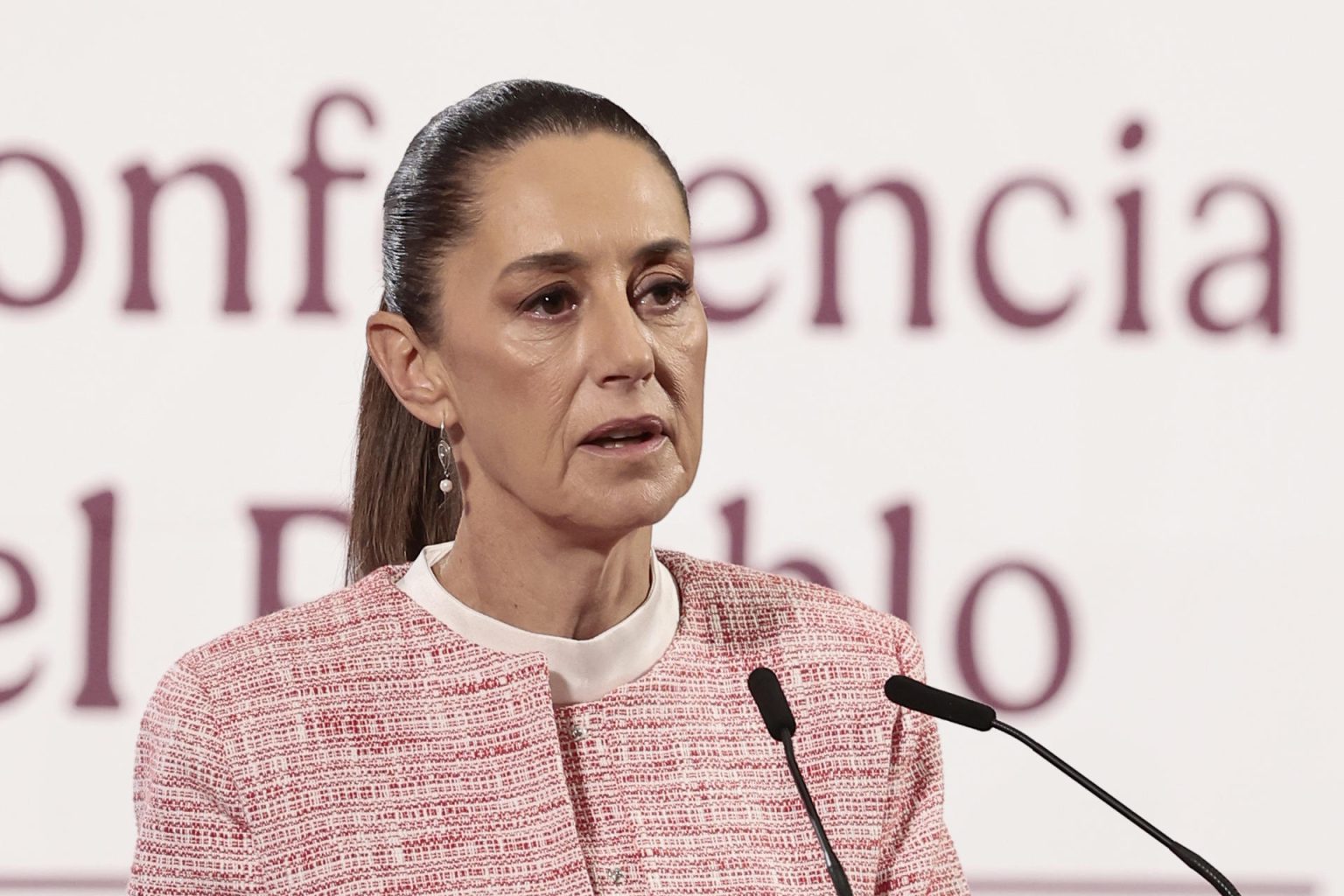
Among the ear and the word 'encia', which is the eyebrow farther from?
the word 'encia'

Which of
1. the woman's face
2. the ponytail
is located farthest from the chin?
the ponytail

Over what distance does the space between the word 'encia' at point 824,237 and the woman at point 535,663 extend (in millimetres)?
1096

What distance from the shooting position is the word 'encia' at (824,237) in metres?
2.62

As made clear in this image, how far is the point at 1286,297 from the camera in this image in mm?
2758

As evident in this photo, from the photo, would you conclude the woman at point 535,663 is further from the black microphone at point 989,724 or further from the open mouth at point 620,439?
the black microphone at point 989,724

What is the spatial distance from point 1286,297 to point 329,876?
1.93 metres

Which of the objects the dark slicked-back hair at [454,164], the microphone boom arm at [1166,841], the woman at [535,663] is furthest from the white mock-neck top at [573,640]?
the microphone boom arm at [1166,841]

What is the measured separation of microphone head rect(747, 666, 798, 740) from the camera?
136cm

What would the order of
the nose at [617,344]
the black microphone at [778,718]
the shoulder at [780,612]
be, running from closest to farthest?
1. the black microphone at [778,718]
2. the nose at [617,344]
3. the shoulder at [780,612]

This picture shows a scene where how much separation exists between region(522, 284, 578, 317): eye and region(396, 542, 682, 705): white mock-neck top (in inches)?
10.8

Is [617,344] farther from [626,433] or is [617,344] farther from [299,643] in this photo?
[299,643]

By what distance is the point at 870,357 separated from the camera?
2.70 meters

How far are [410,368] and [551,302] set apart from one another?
0.17 metres

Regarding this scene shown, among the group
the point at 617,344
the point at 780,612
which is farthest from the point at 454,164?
the point at 780,612
